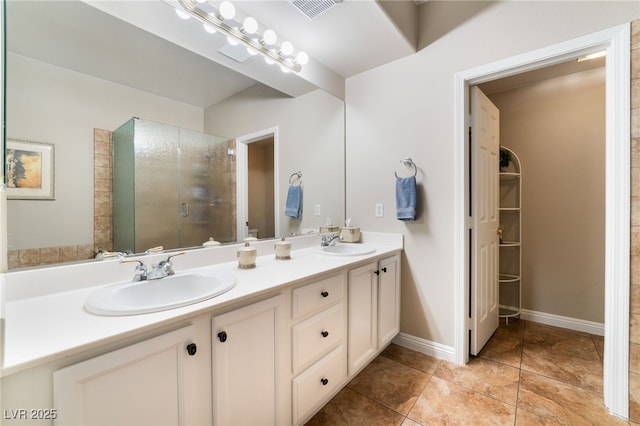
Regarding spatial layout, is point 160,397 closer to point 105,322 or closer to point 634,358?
point 105,322

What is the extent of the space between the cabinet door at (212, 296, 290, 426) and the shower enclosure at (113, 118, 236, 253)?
62cm

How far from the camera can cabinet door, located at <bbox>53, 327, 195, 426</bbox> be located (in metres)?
A: 0.67

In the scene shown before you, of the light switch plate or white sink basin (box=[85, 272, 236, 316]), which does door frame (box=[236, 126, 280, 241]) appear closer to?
white sink basin (box=[85, 272, 236, 316])

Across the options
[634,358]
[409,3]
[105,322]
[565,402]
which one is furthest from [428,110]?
[105,322]

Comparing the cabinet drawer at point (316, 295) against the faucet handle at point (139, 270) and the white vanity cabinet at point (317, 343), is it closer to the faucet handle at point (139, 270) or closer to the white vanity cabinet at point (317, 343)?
the white vanity cabinet at point (317, 343)

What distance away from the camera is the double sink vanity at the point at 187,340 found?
666 millimetres

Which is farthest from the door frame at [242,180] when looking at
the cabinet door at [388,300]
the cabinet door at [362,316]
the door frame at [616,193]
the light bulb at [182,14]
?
the door frame at [616,193]

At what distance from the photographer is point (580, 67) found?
90.1 inches

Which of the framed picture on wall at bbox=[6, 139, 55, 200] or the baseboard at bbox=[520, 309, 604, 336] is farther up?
the framed picture on wall at bbox=[6, 139, 55, 200]

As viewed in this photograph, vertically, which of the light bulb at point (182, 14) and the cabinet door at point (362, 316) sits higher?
the light bulb at point (182, 14)

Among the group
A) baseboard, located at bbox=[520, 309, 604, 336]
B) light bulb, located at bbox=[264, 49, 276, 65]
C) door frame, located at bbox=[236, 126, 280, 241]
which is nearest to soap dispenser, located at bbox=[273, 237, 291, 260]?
door frame, located at bbox=[236, 126, 280, 241]

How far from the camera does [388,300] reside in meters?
1.95

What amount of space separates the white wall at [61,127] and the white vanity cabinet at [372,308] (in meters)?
1.34

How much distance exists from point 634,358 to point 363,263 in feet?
4.74
